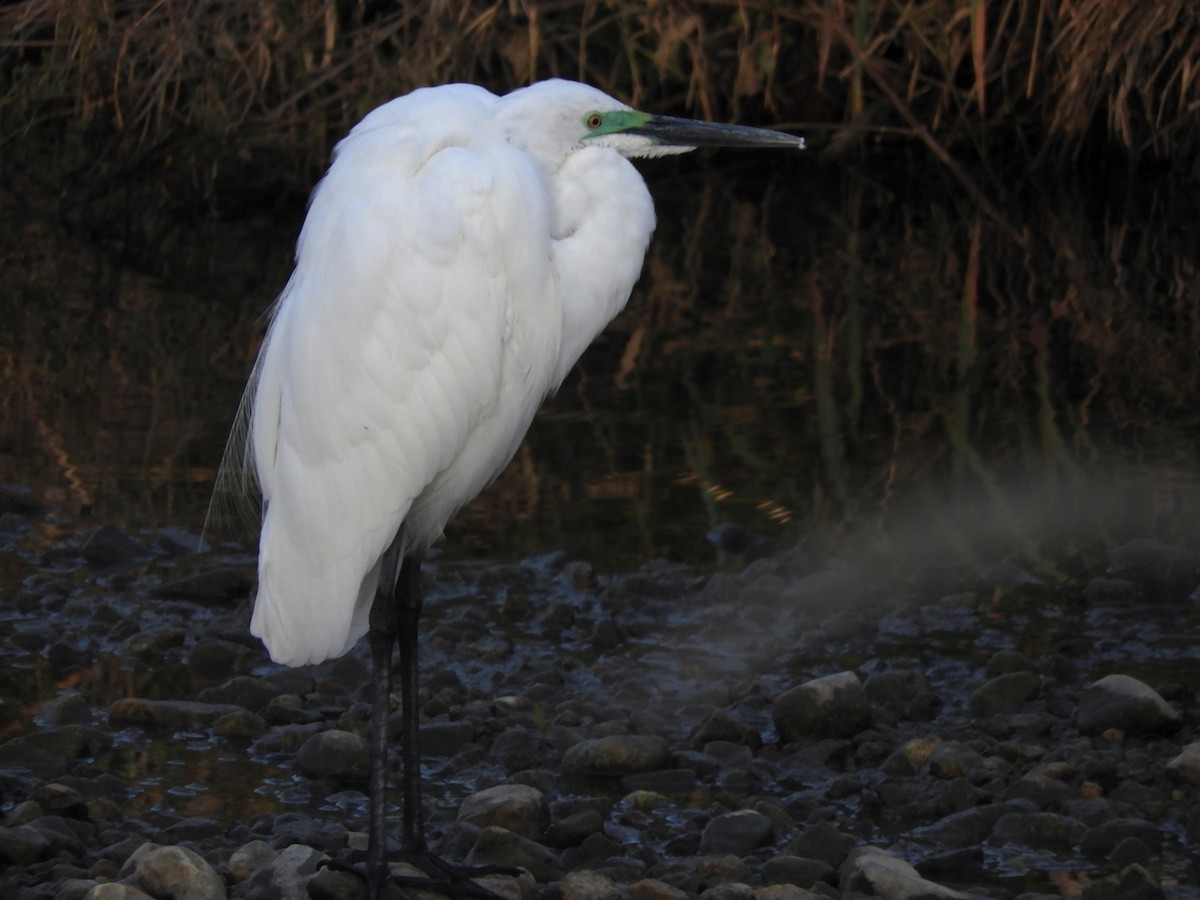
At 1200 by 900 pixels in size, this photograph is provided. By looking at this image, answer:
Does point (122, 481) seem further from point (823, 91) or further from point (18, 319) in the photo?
point (823, 91)

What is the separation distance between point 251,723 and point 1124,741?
1858mm

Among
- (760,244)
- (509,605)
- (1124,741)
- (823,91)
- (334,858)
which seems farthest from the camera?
(823,91)

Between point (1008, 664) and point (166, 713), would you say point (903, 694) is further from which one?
point (166, 713)

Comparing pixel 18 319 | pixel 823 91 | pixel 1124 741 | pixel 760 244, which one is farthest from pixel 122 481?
pixel 823 91

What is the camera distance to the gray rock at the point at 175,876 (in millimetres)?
3006

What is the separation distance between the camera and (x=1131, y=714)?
3.76m

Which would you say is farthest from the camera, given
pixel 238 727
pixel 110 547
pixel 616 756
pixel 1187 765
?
pixel 110 547

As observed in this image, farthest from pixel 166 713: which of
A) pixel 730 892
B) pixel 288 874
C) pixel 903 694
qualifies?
pixel 903 694

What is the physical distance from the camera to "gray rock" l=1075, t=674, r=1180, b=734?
3758 millimetres

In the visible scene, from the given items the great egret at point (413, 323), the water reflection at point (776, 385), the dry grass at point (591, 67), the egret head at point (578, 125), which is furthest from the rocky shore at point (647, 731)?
the dry grass at point (591, 67)

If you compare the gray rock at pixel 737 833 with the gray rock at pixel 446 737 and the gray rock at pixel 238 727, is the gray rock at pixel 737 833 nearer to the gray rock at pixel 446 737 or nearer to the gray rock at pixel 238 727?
the gray rock at pixel 446 737

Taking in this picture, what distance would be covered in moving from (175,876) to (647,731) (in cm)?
121

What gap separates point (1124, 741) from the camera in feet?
12.3

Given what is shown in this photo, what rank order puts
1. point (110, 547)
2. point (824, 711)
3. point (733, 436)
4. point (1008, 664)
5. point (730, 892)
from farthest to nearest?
point (733, 436) < point (110, 547) < point (1008, 664) < point (824, 711) < point (730, 892)
